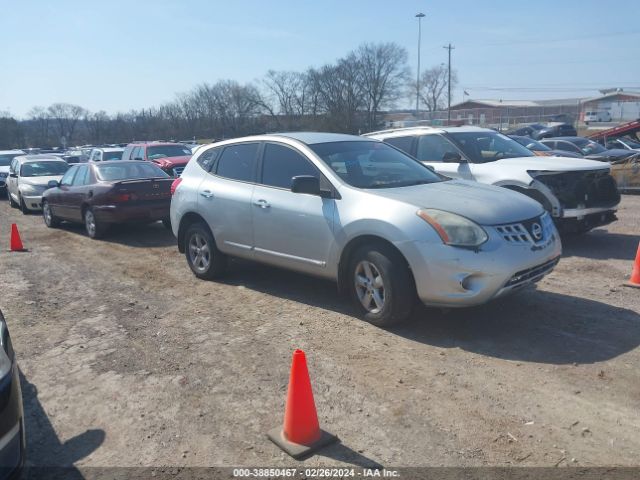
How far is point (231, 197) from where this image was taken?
6633 mm

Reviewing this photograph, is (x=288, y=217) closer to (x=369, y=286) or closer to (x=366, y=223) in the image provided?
(x=366, y=223)

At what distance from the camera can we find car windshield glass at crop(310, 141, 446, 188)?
19.1 feet

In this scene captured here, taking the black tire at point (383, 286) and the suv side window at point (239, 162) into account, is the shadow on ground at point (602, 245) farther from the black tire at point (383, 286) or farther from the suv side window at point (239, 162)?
the suv side window at point (239, 162)

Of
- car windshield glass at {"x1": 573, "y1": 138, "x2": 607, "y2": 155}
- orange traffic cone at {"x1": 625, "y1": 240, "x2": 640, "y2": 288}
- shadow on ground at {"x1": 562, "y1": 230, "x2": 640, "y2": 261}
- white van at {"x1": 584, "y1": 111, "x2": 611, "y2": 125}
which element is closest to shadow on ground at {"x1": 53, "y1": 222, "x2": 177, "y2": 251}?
shadow on ground at {"x1": 562, "y1": 230, "x2": 640, "y2": 261}

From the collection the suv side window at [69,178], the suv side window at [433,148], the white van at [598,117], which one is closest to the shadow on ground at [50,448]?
the suv side window at [433,148]

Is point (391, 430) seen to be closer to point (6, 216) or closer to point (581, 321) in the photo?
point (581, 321)

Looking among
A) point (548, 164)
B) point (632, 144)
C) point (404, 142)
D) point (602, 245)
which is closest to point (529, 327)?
point (548, 164)

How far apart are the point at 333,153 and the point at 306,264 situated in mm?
1227

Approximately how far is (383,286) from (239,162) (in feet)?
8.74

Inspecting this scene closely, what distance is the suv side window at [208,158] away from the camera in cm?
721

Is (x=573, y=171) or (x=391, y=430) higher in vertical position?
(x=573, y=171)

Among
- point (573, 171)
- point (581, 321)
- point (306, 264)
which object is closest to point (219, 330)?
point (306, 264)

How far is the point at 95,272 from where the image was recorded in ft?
26.8

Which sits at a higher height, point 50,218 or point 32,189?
point 32,189
